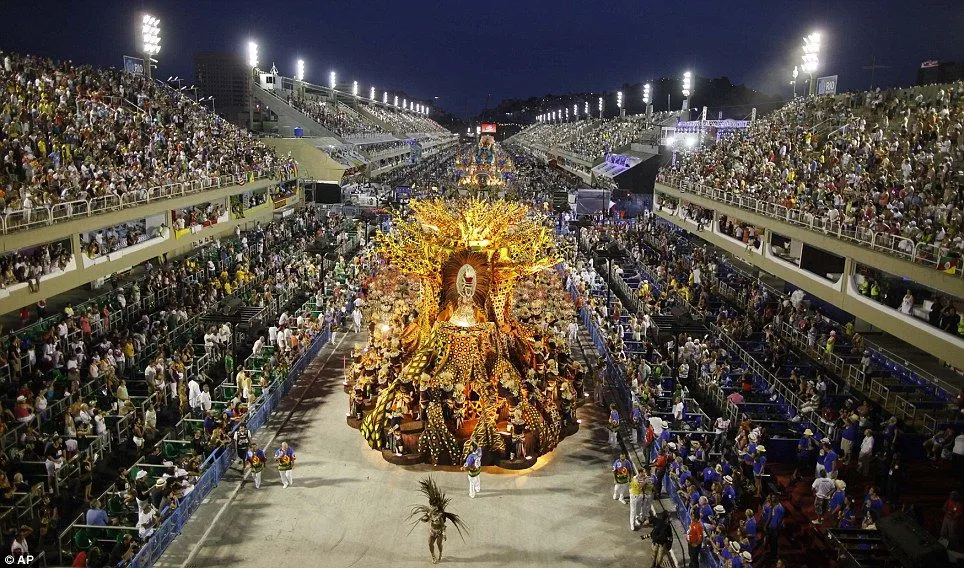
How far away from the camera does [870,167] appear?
2520 cm

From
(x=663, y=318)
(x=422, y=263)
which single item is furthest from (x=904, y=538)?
(x=663, y=318)

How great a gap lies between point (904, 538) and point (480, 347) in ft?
29.6

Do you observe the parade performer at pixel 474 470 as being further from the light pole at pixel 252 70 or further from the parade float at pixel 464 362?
the light pole at pixel 252 70

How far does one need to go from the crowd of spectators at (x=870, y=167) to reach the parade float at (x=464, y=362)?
936 cm

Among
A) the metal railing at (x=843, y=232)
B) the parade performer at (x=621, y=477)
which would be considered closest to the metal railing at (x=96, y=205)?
the parade performer at (x=621, y=477)

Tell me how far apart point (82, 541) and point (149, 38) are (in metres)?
37.6

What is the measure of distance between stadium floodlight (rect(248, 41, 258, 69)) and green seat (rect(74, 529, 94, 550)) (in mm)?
53478

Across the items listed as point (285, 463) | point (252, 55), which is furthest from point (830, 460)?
point (252, 55)

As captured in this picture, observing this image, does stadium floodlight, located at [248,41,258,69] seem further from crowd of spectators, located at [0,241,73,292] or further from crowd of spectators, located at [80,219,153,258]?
crowd of spectators, located at [0,241,73,292]

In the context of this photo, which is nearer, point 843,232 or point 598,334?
point 843,232

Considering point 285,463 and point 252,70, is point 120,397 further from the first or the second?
point 252,70

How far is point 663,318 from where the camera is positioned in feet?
73.7

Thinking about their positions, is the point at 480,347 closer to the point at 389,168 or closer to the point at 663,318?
the point at 663,318

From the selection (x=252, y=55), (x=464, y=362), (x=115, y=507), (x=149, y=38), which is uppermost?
(x=252, y=55)
